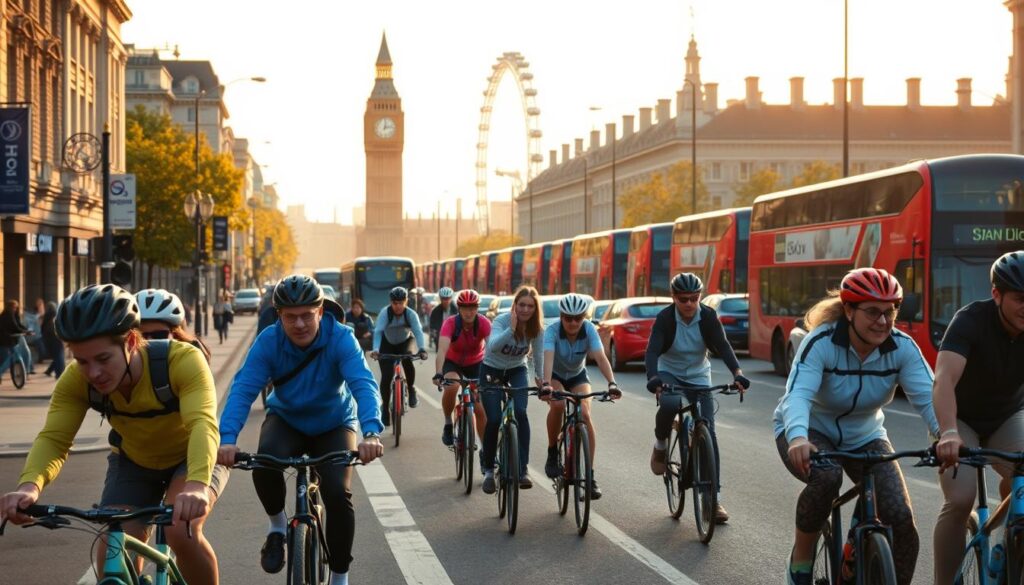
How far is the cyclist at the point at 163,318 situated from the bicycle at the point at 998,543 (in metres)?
3.03

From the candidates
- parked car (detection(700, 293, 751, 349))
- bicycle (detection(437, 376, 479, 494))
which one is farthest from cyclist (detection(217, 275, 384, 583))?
parked car (detection(700, 293, 751, 349))

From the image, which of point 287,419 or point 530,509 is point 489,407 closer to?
point 530,509

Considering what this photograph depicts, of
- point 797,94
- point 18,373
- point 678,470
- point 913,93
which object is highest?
point 913,93

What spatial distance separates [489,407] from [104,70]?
3849 cm

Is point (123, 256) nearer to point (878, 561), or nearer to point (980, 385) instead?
point (980, 385)

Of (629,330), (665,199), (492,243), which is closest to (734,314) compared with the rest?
(629,330)

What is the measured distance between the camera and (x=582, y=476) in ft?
32.9

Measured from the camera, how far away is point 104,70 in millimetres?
46500

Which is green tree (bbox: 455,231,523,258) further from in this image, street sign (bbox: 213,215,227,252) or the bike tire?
the bike tire

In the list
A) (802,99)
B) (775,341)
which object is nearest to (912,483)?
(775,341)

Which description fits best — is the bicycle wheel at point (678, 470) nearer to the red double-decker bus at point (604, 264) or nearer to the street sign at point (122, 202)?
the street sign at point (122, 202)

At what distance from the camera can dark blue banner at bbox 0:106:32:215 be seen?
23.9 meters

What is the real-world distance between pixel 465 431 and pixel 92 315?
7.54 m

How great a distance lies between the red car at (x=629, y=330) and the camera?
30000 millimetres
